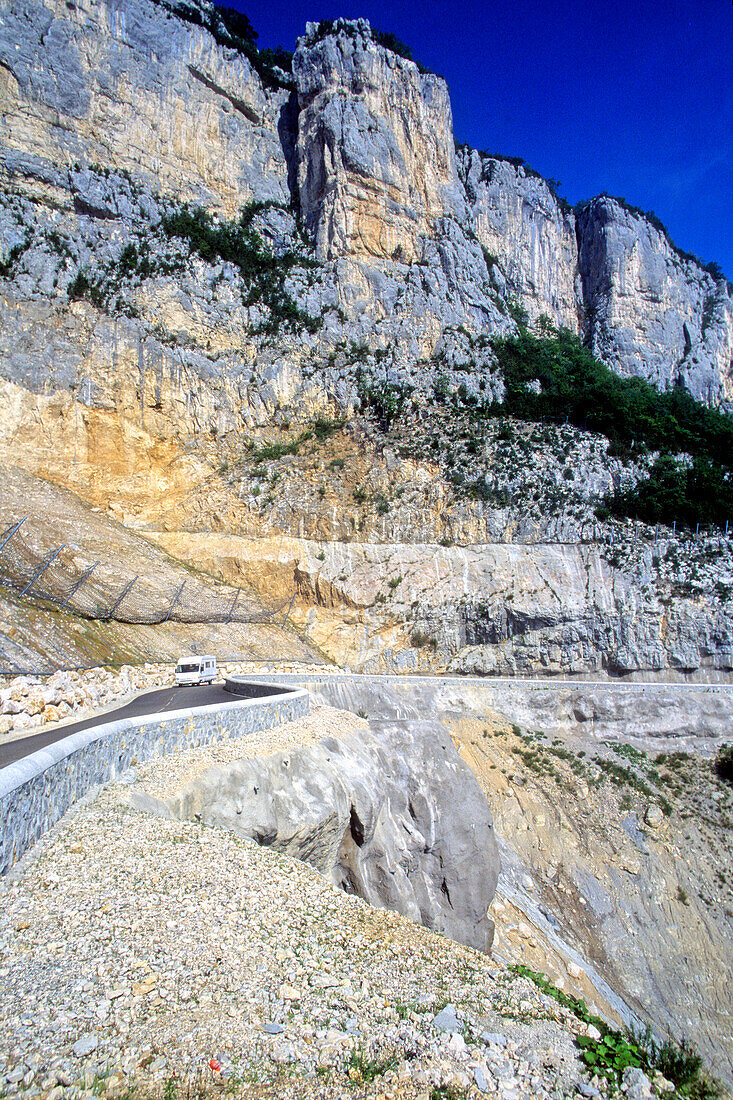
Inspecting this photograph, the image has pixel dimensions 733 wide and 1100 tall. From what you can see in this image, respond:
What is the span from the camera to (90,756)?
25.4 ft

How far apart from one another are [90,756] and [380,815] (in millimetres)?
7998

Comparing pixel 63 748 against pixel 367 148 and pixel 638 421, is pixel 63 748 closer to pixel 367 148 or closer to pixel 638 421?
pixel 638 421

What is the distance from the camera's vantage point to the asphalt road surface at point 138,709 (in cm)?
809

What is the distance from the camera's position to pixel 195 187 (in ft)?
140

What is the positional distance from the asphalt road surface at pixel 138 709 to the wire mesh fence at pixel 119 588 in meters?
A: 5.81

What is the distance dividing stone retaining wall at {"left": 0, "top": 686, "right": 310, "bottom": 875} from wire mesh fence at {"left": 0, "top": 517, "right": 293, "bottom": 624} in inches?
428

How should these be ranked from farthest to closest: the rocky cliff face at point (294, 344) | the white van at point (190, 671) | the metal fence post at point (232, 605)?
the rocky cliff face at point (294, 344) → the metal fence post at point (232, 605) → the white van at point (190, 671)

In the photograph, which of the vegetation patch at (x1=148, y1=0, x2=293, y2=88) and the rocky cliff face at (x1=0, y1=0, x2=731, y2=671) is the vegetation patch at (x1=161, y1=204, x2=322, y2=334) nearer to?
the rocky cliff face at (x1=0, y1=0, x2=731, y2=671)

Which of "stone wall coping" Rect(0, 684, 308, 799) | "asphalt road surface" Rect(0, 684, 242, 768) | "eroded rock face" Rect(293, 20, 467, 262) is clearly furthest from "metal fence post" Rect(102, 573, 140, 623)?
"eroded rock face" Rect(293, 20, 467, 262)

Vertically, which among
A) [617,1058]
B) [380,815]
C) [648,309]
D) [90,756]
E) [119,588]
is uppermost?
[648,309]

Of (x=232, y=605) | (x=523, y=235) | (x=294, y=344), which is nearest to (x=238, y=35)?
(x=523, y=235)

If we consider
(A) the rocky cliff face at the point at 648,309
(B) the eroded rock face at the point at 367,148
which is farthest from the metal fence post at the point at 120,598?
(A) the rocky cliff face at the point at 648,309

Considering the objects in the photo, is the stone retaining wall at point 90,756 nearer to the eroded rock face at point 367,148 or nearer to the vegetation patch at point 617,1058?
the vegetation patch at point 617,1058

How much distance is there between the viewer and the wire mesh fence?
69.0ft
